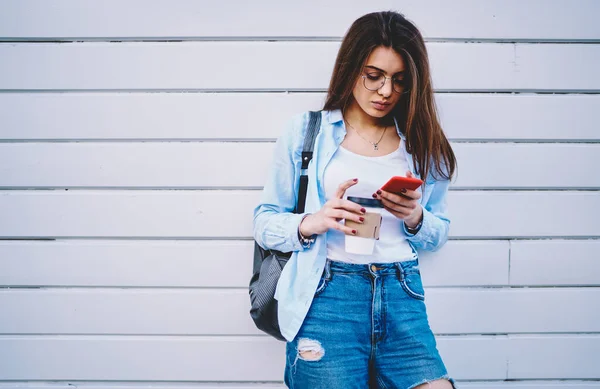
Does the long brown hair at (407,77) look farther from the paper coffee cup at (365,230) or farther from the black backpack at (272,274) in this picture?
the paper coffee cup at (365,230)

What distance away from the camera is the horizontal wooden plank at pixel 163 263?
2180 millimetres

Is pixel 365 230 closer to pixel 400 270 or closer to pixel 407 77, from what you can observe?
pixel 400 270

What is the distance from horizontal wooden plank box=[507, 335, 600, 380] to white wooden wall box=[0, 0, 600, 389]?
0.01m

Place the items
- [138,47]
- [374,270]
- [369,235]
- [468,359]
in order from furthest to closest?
[468,359] < [138,47] < [374,270] < [369,235]

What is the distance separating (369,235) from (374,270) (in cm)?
20

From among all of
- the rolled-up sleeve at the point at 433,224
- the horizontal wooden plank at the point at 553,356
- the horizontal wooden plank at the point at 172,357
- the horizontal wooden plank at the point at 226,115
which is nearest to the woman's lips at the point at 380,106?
the rolled-up sleeve at the point at 433,224

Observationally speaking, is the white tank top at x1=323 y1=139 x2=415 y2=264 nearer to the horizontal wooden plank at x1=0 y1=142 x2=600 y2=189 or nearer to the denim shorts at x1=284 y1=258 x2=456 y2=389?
the denim shorts at x1=284 y1=258 x2=456 y2=389

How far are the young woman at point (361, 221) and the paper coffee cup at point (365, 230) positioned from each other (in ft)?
0.10

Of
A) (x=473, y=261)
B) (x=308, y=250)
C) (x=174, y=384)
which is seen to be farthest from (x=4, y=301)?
(x=473, y=261)

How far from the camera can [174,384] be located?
227cm

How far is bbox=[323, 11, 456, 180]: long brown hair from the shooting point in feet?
5.13

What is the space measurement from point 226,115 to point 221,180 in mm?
332

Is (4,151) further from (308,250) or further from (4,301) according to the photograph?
(308,250)

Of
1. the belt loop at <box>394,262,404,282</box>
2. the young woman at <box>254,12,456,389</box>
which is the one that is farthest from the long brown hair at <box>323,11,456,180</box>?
the belt loop at <box>394,262,404,282</box>
